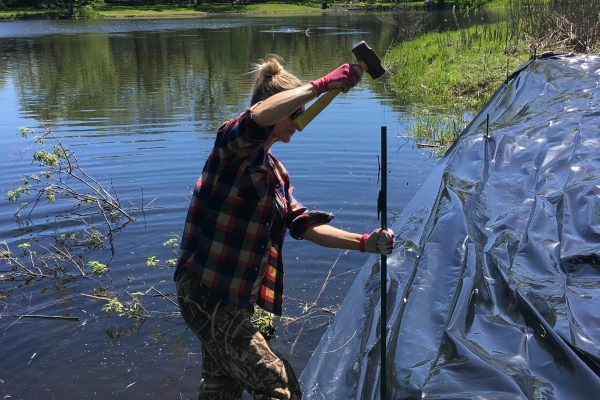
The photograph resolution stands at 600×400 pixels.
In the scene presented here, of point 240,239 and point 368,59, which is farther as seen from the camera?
point 240,239

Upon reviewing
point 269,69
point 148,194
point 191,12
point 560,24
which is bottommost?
point 148,194

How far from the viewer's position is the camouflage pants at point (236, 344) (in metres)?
2.77

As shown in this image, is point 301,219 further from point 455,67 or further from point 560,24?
point 560,24

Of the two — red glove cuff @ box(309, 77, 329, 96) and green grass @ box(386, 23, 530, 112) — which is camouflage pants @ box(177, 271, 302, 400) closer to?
red glove cuff @ box(309, 77, 329, 96)

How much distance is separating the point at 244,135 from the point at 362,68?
568mm

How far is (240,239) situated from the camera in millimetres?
2738

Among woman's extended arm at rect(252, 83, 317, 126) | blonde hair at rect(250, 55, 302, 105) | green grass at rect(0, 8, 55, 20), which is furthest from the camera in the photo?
green grass at rect(0, 8, 55, 20)

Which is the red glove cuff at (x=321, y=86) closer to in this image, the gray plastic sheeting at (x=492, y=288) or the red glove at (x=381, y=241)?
the red glove at (x=381, y=241)

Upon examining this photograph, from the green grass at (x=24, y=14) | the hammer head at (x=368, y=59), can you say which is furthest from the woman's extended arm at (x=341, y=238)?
the green grass at (x=24, y=14)

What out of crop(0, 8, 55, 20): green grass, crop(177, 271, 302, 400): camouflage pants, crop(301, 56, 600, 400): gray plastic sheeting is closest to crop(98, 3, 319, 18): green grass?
crop(0, 8, 55, 20): green grass

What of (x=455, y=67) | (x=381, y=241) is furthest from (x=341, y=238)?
(x=455, y=67)

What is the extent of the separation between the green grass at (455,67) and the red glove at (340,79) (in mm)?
10107

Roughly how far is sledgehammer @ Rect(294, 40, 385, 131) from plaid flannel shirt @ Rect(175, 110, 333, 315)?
15cm

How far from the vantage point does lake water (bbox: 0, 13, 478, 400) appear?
4.65m
